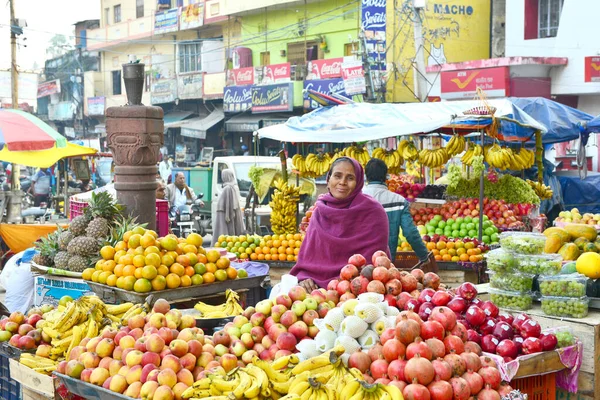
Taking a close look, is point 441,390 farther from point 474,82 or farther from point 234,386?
point 474,82

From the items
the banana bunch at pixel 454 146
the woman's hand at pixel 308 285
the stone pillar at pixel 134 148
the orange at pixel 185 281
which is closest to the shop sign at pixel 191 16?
the banana bunch at pixel 454 146

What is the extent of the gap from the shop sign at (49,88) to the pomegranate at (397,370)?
156 feet

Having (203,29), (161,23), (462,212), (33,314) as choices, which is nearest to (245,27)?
(203,29)

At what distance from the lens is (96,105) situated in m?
43.4

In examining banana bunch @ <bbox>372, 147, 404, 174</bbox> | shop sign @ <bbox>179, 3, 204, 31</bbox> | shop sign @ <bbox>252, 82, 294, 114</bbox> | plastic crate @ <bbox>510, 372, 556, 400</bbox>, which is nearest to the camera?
plastic crate @ <bbox>510, 372, 556, 400</bbox>

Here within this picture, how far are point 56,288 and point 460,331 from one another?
167 inches

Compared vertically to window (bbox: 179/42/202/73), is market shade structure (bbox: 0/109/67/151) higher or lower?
lower

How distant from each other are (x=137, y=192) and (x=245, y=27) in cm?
2705

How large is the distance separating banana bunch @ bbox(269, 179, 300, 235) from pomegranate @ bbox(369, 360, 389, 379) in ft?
26.9

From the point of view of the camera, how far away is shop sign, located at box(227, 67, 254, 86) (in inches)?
1204

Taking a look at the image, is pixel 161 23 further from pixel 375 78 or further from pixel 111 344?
pixel 111 344

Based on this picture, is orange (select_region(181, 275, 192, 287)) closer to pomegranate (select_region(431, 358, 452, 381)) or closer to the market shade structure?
pomegranate (select_region(431, 358, 452, 381))

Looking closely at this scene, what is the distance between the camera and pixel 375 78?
2420 cm

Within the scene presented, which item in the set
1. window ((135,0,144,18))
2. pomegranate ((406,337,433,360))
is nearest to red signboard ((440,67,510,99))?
pomegranate ((406,337,433,360))
